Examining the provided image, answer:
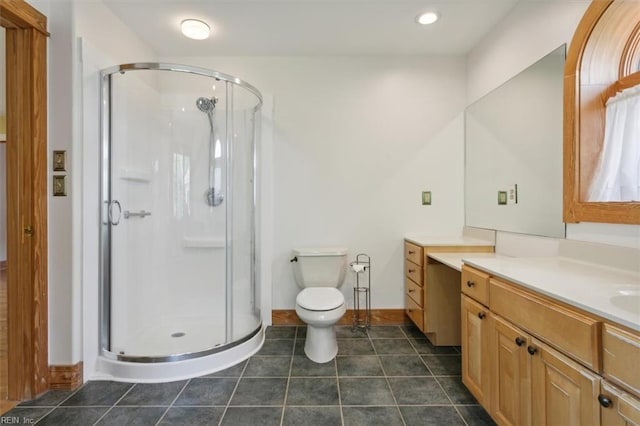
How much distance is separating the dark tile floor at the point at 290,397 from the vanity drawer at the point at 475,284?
2.07ft

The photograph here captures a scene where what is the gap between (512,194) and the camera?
204 cm

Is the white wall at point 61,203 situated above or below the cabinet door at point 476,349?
above

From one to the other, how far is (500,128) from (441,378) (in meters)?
1.82

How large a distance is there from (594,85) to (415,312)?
1.81 m

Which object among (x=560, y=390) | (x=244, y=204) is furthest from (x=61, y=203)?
(x=560, y=390)

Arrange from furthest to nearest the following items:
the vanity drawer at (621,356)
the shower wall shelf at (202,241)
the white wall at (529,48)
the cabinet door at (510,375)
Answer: the shower wall shelf at (202,241) → the white wall at (529,48) → the cabinet door at (510,375) → the vanity drawer at (621,356)

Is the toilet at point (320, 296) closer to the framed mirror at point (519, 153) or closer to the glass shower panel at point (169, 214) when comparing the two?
the glass shower panel at point (169, 214)

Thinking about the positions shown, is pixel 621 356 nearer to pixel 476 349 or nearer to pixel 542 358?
pixel 542 358

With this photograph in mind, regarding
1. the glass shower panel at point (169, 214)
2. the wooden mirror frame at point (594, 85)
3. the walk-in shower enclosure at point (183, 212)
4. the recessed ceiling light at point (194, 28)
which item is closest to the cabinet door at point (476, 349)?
the wooden mirror frame at point (594, 85)


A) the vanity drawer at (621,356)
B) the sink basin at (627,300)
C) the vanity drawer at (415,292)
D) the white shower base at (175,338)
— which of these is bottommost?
the white shower base at (175,338)

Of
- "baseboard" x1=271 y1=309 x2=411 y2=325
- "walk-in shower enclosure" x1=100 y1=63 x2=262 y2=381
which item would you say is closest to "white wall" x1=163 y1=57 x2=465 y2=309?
"baseboard" x1=271 y1=309 x2=411 y2=325

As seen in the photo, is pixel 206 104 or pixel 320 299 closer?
pixel 320 299

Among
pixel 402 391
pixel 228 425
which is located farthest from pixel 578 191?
pixel 228 425

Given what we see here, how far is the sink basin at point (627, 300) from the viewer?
3.03ft
